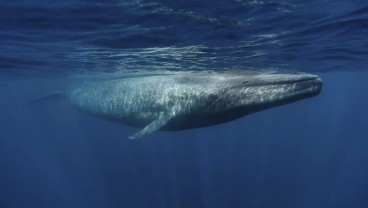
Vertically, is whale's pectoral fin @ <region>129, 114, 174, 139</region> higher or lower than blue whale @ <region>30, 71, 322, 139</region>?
lower

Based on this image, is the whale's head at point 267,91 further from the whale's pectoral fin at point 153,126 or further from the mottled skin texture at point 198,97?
the whale's pectoral fin at point 153,126

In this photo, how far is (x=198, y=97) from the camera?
33.0 ft

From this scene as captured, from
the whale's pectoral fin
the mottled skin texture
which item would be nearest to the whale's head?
the mottled skin texture

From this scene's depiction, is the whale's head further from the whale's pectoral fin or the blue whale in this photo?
the whale's pectoral fin

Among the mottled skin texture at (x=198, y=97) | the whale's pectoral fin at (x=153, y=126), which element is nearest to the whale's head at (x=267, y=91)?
the mottled skin texture at (x=198, y=97)

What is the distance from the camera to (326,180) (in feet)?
152

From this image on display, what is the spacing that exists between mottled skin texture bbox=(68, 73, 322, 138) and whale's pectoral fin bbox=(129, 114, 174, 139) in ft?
0.15

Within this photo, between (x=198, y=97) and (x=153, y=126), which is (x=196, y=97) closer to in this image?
(x=198, y=97)

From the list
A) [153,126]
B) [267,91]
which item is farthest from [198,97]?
[267,91]

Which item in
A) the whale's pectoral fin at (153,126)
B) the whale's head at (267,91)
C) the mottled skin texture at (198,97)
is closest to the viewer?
the whale's head at (267,91)

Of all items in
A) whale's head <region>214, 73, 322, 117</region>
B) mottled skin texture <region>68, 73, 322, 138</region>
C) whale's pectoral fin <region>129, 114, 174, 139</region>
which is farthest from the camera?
whale's pectoral fin <region>129, 114, 174, 139</region>

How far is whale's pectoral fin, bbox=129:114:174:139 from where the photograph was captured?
9730mm

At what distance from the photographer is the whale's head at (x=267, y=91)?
8352mm

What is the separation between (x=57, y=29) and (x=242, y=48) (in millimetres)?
7932
